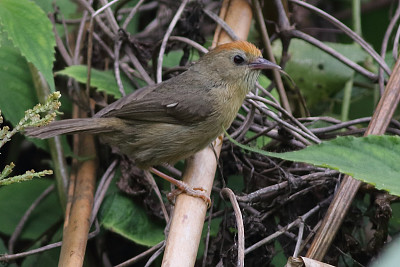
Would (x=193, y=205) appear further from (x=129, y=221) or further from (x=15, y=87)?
(x=15, y=87)

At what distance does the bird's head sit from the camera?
2977 mm

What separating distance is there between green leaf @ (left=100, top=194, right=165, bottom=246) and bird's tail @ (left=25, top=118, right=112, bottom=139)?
1.23 ft

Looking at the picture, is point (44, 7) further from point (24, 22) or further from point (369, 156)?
point (369, 156)

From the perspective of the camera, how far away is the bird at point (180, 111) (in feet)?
9.42

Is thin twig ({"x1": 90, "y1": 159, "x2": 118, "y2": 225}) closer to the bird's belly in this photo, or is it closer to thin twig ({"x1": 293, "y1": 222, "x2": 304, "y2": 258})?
the bird's belly

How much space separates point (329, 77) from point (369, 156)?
195 cm

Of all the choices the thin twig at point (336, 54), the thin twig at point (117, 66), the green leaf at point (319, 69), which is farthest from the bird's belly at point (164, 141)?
the green leaf at point (319, 69)

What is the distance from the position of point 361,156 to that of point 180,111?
4.77 feet

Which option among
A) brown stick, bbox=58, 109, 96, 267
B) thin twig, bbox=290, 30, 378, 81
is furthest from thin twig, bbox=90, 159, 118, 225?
thin twig, bbox=290, 30, 378, 81

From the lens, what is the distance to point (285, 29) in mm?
3188

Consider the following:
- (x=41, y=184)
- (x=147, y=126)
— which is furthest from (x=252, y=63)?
(x=41, y=184)

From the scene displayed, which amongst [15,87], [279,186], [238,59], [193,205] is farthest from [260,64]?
[15,87]

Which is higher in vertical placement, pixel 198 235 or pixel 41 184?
pixel 41 184

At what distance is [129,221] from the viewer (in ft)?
8.96
